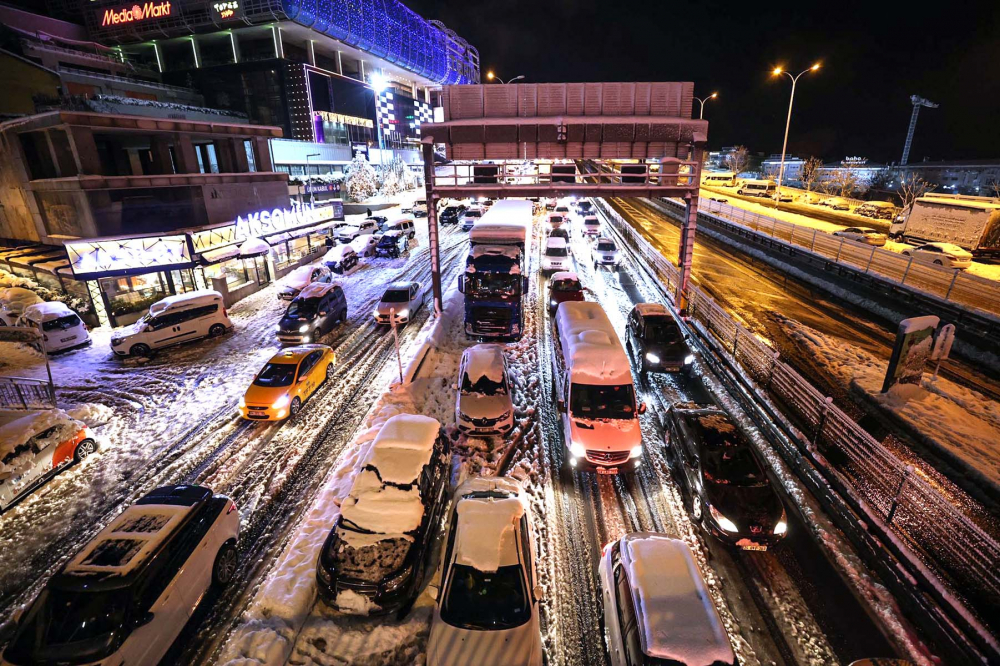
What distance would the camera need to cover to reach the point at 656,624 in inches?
227

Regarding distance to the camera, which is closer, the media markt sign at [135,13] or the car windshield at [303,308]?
the car windshield at [303,308]

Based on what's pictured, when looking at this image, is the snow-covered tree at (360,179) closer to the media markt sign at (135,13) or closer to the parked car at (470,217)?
the parked car at (470,217)

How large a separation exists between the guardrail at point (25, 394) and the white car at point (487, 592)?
1469 cm

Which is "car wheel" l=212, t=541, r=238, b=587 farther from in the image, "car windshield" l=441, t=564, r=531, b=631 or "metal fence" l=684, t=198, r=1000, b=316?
"metal fence" l=684, t=198, r=1000, b=316

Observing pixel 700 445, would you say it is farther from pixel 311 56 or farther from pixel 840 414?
pixel 311 56

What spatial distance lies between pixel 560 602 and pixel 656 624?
2.24 m

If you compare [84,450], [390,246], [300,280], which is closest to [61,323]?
[84,450]

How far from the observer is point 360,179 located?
59.6 metres

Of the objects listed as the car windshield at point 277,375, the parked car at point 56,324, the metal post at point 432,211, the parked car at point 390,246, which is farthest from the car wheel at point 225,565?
the parked car at point 390,246

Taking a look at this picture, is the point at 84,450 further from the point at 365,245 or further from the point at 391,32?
the point at 391,32

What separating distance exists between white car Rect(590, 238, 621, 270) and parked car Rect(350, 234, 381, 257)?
56.2 ft

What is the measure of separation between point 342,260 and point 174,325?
42.4 feet

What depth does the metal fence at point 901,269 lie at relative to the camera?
16.5 meters

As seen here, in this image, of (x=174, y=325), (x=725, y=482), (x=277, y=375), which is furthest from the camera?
(x=174, y=325)
